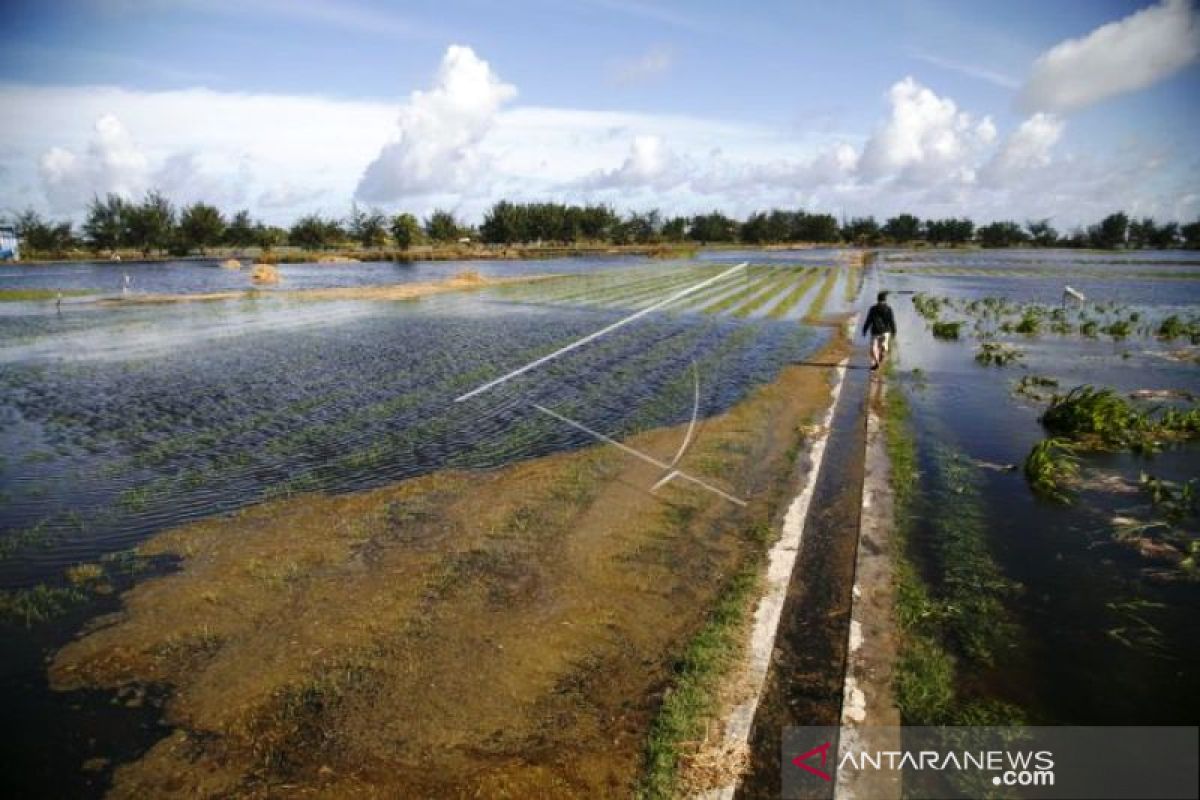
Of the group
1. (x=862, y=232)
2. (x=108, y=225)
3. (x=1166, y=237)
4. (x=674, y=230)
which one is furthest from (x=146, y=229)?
(x=1166, y=237)

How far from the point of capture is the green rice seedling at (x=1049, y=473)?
36.3ft

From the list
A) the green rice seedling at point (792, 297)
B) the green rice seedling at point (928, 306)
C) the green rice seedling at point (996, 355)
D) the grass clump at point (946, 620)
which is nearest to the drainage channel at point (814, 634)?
the grass clump at point (946, 620)

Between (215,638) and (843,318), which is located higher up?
(843,318)

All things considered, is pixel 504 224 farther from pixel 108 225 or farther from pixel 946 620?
pixel 946 620

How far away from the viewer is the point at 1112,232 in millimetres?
145250

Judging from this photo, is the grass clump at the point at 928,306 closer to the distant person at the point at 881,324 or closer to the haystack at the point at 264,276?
the distant person at the point at 881,324

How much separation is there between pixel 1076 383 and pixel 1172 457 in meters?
7.79

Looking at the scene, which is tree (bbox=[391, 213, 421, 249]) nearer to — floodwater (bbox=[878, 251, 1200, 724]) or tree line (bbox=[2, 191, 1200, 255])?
tree line (bbox=[2, 191, 1200, 255])

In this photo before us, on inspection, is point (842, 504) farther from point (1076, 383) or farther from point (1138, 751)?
point (1076, 383)

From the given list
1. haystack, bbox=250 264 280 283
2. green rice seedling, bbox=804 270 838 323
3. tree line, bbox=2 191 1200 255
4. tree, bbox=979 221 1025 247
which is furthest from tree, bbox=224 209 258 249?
tree, bbox=979 221 1025 247

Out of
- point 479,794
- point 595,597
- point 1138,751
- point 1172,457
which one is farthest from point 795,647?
point 1172,457

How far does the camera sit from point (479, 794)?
5199 millimetres

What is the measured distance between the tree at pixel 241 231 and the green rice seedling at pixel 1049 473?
501 feet

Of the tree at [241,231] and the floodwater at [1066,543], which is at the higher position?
the tree at [241,231]
